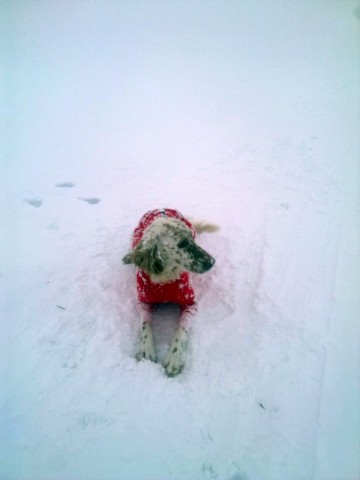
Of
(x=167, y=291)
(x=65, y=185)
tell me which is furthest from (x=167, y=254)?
(x=65, y=185)

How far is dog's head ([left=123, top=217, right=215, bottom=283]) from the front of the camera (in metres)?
2.55

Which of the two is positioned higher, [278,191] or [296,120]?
[296,120]

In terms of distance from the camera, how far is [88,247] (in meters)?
3.62

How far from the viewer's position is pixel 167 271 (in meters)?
2.64

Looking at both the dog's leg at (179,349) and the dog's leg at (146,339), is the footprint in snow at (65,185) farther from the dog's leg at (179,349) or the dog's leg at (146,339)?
the dog's leg at (179,349)

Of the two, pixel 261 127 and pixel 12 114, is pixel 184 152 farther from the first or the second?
pixel 12 114

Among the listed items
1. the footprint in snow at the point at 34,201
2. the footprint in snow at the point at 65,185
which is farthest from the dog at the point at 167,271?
the footprint in snow at the point at 65,185

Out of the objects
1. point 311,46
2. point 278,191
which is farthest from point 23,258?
point 311,46

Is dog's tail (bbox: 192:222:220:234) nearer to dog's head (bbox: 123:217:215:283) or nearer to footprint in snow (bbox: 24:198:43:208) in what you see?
dog's head (bbox: 123:217:215:283)

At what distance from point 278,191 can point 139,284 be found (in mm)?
2708

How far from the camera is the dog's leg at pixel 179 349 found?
7.64 ft

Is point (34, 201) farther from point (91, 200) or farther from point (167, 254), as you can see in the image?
point (167, 254)

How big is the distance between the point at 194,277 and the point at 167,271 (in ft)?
2.31

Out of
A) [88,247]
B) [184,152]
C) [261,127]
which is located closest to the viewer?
[88,247]
